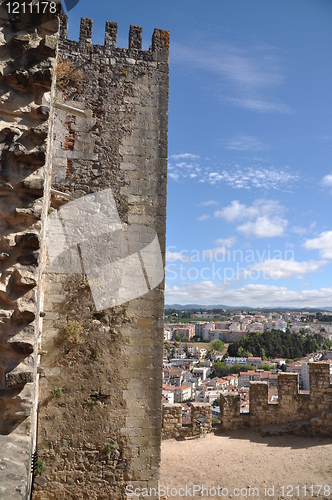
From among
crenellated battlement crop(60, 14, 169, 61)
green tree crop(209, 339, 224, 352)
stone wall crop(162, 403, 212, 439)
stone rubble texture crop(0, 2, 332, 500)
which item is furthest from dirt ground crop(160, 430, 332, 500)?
green tree crop(209, 339, 224, 352)

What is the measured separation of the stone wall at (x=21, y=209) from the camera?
7.07 ft

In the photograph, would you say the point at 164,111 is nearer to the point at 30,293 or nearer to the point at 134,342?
the point at 134,342

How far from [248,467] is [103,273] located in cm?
559

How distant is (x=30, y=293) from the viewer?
232cm

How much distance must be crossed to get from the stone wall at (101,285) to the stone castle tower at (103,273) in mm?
15

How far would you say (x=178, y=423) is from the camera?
9898mm

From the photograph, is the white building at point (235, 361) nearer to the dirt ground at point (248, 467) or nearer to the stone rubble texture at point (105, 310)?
the dirt ground at point (248, 467)

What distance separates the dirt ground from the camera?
716cm

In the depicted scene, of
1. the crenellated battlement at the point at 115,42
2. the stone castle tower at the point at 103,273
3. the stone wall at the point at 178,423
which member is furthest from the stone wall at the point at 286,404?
the crenellated battlement at the point at 115,42

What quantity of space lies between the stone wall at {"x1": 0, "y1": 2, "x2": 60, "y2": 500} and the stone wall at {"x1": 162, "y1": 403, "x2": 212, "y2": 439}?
8053 mm

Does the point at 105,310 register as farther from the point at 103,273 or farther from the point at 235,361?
the point at 235,361

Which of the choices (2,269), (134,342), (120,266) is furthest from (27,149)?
(134,342)

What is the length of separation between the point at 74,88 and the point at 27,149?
13.4 ft

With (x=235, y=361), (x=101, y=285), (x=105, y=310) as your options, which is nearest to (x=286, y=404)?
(x=105, y=310)
